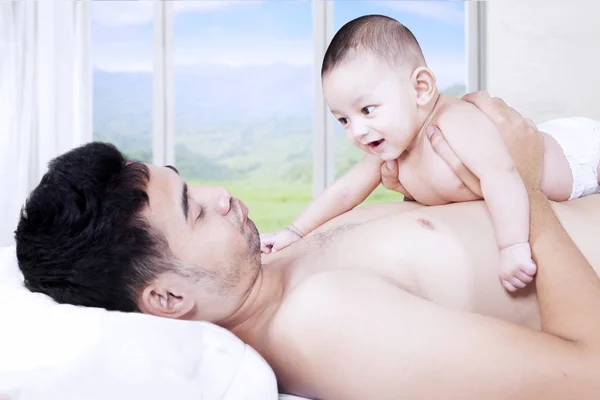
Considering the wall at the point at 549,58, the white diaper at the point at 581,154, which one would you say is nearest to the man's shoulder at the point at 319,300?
the white diaper at the point at 581,154

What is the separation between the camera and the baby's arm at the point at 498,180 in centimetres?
138

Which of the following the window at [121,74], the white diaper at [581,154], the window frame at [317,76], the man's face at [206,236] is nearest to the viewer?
the man's face at [206,236]

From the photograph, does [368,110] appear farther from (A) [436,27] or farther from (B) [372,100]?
(A) [436,27]

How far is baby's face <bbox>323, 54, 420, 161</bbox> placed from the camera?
1.56 metres

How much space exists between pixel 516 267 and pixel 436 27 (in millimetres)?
6023

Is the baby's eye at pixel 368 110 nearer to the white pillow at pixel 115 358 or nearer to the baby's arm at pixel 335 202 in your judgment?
the baby's arm at pixel 335 202

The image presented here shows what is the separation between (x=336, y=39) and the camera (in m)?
1.64

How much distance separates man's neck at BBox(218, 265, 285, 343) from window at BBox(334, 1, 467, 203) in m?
5.54

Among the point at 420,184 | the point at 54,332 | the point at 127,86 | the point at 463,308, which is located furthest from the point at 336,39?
the point at 127,86

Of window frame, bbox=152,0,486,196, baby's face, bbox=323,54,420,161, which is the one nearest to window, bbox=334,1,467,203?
window frame, bbox=152,0,486,196

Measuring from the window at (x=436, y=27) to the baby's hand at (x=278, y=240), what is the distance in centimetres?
507

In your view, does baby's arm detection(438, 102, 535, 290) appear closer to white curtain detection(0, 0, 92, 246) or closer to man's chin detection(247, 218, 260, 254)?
man's chin detection(247, 218, 260, 254)

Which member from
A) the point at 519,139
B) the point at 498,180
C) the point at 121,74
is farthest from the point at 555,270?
the point at 121,74

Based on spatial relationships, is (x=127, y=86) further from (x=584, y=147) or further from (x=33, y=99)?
(x=584, y=147)
